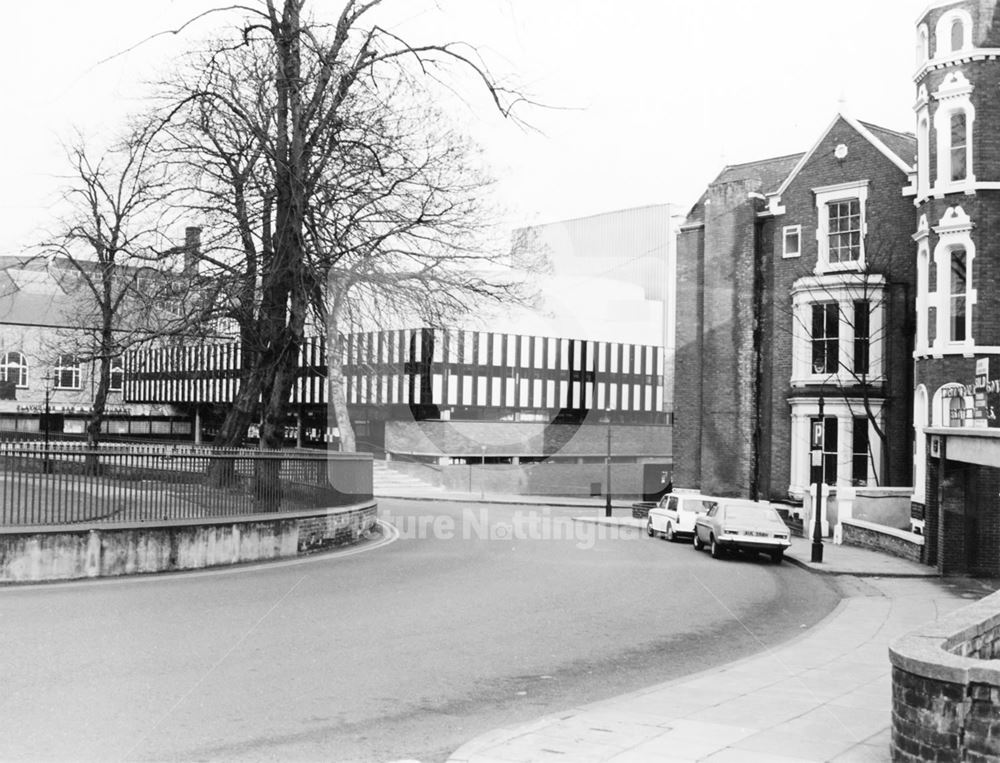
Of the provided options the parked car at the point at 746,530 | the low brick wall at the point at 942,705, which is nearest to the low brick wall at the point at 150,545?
the parked car at the point at 746,530

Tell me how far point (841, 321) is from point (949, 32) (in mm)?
9989

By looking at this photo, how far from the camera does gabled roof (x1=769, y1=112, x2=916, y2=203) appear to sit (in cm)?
3250

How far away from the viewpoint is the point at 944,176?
2617 cm

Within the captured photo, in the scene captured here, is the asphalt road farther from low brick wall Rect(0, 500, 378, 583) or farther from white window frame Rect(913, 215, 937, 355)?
white window frame Rect(913, 215, 937, 355)

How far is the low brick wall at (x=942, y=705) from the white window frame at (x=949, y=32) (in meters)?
23.5

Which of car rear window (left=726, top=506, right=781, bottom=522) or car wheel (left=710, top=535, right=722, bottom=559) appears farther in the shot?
car wheel (left=710, top=535, right=722, bottom=559)

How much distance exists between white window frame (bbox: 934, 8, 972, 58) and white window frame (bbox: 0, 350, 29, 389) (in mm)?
73118

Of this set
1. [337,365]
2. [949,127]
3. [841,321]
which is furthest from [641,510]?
[949,127]

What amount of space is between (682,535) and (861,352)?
30.4ft

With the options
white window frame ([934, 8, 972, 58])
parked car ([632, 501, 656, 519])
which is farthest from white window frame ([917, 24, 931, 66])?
parked car ([632, 501, 656, 519])

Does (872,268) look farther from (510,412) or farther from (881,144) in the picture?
(510,412)

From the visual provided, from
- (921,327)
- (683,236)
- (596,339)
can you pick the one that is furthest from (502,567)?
(596,339)

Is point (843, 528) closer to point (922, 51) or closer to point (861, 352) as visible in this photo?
point (861, 352)

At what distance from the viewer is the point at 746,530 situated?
78.2ft
